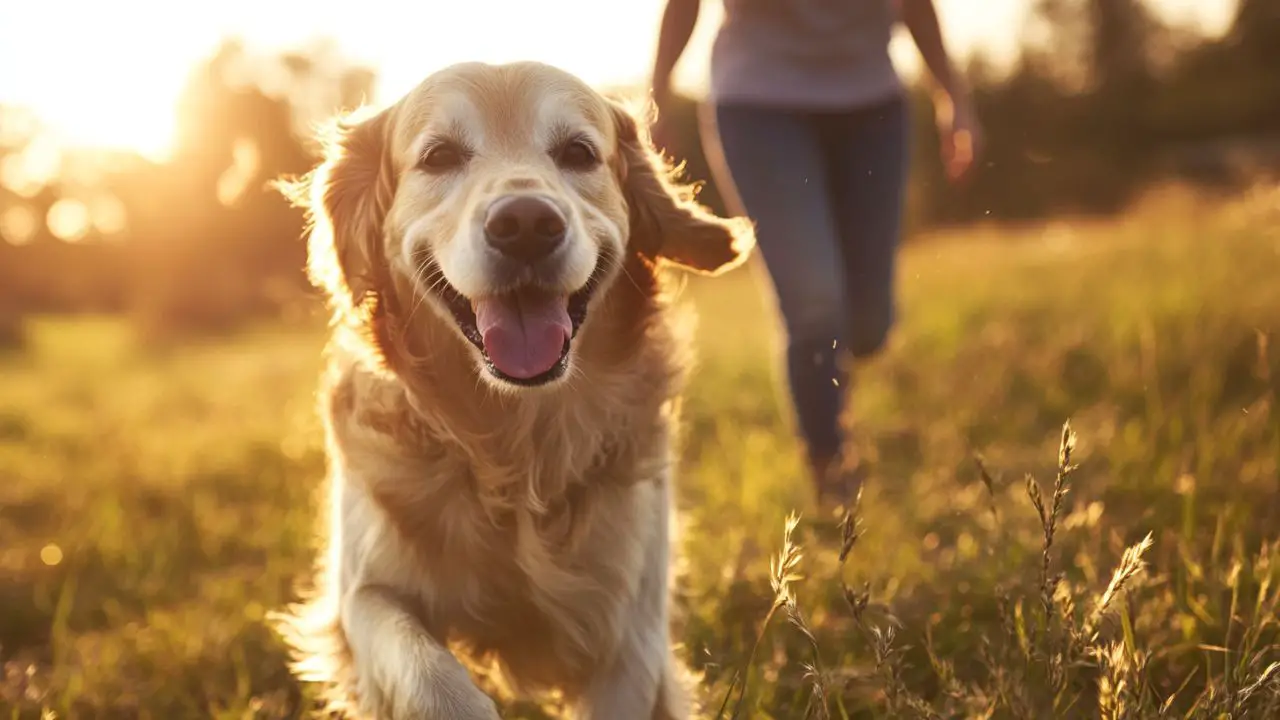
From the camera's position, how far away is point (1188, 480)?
2.93 m

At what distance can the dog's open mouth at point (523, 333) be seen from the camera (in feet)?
7.31

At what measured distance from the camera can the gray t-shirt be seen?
11.1 ft

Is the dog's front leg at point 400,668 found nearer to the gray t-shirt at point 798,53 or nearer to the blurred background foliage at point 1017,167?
the gray t-shirt at point 798,53

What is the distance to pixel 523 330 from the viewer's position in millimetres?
2283

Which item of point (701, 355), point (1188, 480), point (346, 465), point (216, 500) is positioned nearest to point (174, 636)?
point (346, 465)

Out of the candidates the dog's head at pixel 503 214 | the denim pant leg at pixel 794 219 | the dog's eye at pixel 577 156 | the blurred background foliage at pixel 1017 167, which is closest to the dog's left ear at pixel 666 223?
the dog's head at pixel 503 214

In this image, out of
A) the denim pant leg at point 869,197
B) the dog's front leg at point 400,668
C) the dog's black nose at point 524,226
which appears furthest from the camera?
the denim pant leg at point 869,197

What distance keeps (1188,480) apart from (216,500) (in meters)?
3.90

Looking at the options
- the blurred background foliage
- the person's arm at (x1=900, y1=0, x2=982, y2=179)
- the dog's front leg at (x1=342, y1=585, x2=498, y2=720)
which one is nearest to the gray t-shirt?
the person's arm at (x1=900, y1=0, x2=982, y2=179)

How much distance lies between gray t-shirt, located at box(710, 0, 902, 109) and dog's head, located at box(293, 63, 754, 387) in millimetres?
713

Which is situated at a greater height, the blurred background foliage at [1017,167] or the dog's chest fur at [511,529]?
the dog's chest fur at [511,529]

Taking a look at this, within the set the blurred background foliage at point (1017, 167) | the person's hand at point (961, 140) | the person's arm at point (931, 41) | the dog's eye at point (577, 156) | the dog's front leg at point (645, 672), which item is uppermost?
the dog's eye at point (577, 156)

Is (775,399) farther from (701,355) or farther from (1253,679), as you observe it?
(1253,679)

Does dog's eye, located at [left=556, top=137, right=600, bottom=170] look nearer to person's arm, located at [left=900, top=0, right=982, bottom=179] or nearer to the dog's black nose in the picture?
the dog's black nose
